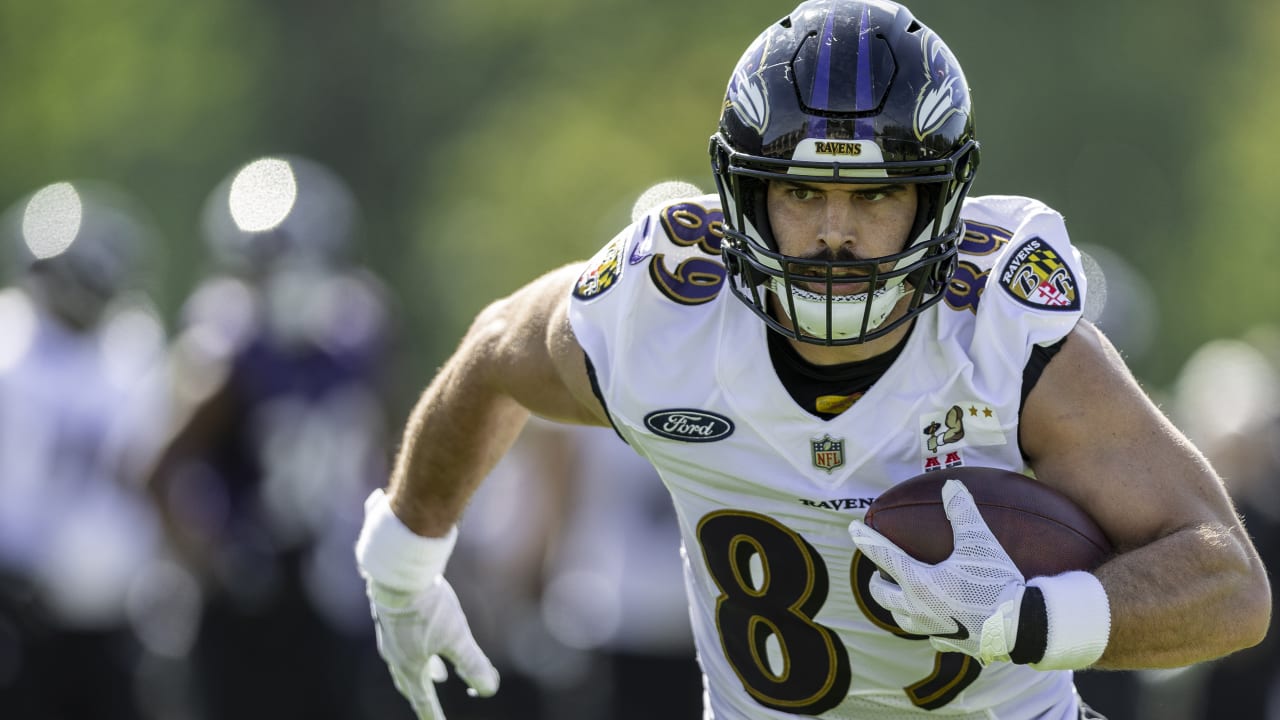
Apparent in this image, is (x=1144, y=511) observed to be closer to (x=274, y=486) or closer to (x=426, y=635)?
(x=426, y=635)

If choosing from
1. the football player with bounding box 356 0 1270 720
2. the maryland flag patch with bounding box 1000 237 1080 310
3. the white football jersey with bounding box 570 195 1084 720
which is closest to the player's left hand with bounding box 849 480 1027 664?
the football player with bounding box 356 0 1270 720

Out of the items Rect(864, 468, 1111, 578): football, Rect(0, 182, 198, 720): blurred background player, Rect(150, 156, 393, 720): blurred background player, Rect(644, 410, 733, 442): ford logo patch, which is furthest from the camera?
Rect(0, 182, 198, 720): blurred background player

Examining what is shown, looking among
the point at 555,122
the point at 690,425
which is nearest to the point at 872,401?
the point at 690,425

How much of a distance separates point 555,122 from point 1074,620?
14959 millimetres

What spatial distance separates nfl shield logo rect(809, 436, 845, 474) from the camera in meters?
3.36

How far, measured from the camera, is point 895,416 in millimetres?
3324

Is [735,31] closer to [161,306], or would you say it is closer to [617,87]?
[617,87]

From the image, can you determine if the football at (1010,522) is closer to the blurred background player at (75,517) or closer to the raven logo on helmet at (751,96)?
the raven logo on helmet at (751,96)

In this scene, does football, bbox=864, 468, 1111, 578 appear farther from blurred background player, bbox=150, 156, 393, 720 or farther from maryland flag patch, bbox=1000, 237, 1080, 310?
blurred background player, bbox=150, 156, 393, 720

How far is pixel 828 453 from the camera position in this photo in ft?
11.0

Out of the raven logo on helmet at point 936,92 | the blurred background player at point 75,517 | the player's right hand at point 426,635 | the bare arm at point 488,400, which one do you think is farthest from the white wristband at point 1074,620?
the blurred background player at point 75,517

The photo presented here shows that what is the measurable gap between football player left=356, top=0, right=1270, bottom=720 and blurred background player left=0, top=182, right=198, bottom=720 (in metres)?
3.83

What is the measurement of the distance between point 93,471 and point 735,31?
437 inches

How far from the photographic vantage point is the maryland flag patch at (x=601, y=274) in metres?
3.64
